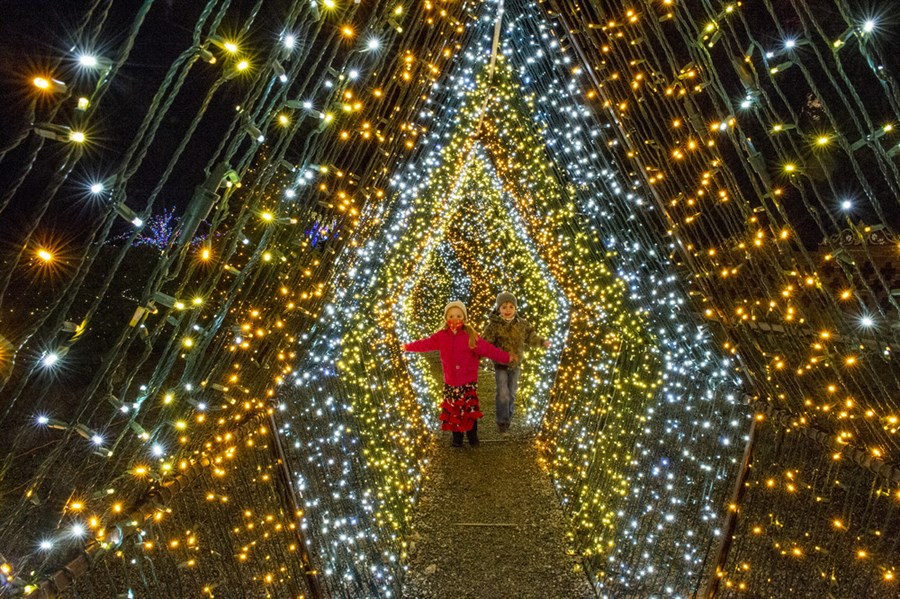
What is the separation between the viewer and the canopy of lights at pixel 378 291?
55.4 inches

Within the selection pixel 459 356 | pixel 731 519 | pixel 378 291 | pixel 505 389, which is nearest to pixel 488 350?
pixel 459 356

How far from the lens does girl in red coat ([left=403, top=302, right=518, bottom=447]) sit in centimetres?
482

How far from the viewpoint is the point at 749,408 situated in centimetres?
241

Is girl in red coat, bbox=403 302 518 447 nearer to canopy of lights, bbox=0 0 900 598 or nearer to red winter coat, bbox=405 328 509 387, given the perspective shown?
red winter coat, bbox=405 328 509 387

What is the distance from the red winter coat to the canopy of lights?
616mm

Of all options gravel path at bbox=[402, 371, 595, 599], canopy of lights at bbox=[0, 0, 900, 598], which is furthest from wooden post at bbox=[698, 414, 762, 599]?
gravel path at bbox=[402, 371, 595, 599]

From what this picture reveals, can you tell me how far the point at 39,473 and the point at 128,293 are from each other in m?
9.91

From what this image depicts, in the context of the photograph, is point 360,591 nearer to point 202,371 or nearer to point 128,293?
point 202,371

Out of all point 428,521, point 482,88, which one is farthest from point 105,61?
point 482,88

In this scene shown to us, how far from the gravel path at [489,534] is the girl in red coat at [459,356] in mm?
357

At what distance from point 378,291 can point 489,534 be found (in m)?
2.14

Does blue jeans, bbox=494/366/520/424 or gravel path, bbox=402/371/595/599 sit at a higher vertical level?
blue jeans, bbox=494/366/520/424

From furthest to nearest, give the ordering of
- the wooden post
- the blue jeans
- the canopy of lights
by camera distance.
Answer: the blue jeans → the wooden post → the canopy of lights

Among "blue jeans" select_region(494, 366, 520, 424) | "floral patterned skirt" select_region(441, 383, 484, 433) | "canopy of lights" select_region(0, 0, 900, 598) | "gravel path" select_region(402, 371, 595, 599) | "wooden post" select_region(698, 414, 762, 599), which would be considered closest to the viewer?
"canopy of lights" select_region(0, 0, 900, 598)
